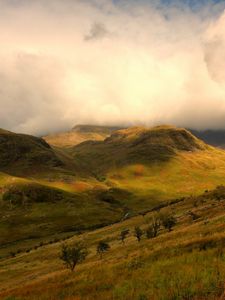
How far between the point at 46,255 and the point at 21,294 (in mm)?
74539

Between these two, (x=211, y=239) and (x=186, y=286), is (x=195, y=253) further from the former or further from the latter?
(x=186, y=286)

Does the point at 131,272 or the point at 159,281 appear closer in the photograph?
the point at 159,281

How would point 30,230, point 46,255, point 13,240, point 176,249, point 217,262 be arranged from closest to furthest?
point 217,262, point 176,249, point 46,255, point 13,240, point 30,230

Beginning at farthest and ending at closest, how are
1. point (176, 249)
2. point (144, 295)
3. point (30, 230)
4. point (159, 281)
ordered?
1. point (30, 230)
2. point (176, 249)
3. point (159, 281)
4. point (144, 295)

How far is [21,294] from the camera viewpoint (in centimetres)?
2445

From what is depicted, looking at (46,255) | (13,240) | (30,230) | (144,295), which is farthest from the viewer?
(30,230)

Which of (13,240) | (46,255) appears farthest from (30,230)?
(46,255)

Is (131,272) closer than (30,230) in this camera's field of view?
Yes

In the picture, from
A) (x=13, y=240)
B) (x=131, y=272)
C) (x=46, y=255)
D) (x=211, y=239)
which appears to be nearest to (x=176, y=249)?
(x=211, y=239)

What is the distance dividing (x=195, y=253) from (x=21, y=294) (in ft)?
37.0

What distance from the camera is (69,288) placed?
894 inches

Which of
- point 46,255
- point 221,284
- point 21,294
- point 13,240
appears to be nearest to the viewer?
point 221,284

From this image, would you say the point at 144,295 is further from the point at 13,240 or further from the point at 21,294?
the point at 13,240

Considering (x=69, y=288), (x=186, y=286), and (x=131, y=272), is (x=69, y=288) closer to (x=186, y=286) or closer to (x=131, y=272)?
(x=131, y=272)
